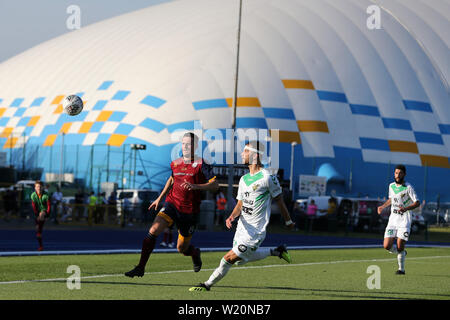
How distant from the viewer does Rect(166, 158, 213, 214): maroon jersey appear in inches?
504

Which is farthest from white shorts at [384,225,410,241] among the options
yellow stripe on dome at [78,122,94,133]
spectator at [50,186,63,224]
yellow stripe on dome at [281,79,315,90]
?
yellow stripe on dome at [78,122,94,133]

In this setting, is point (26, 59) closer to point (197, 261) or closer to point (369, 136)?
point (369, 136)

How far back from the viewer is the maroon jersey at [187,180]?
504 inches

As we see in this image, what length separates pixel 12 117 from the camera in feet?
238

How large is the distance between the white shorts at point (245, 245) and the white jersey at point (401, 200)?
19.2 ft

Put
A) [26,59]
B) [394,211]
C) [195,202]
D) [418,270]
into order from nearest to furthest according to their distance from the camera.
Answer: [195,202] < [394,211] < [418,270] < [26,59]

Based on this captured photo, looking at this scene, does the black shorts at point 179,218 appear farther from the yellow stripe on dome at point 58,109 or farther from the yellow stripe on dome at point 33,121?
the yellow stripe on dome at point 33,121

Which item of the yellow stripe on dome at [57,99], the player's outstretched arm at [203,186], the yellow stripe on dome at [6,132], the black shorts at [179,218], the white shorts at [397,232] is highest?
the yellow stripe on dome at [57,99]

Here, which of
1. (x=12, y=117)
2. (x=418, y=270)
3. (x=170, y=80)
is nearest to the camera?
(x=418, y=270)

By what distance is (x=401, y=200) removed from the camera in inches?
650


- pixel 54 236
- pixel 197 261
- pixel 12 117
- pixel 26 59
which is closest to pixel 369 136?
pixel 12 117

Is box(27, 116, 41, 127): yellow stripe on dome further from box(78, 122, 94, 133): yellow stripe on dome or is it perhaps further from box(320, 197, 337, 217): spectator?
box(320, 197, 337, 217): spectator

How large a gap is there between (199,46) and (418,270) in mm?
49583

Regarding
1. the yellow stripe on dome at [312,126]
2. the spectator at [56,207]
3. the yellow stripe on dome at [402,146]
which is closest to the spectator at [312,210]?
the spectator at [56,207]
